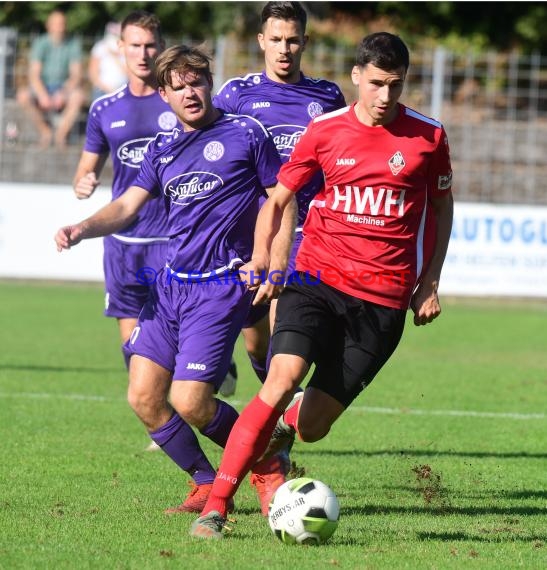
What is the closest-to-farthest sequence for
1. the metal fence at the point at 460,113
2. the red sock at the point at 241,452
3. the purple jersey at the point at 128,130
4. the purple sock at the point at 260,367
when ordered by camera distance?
1. the red sock at the point at 241,452
2. the purple sock at the point at 260,367
3. the purple jersey at the point at 128,130
4. the metal fence at the point at 460,113

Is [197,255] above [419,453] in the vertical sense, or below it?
above

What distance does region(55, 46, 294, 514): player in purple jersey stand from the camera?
6105 millimetres

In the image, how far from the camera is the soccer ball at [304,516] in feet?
17.9

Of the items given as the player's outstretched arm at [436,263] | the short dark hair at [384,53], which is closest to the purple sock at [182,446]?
the player's outstretched arm at [436,263]

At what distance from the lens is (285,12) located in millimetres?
7199

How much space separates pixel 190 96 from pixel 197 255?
2.65 ft

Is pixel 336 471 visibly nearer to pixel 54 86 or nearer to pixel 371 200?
pixel 371 200

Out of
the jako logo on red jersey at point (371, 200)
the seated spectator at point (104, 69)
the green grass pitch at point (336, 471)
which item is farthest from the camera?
the seated spectator at point (104, 69)

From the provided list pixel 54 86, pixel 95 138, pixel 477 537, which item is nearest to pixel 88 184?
pixel 95 138

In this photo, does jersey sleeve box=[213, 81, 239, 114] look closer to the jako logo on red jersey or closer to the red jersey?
the red jersey

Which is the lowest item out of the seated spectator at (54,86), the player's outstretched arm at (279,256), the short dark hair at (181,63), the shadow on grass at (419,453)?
the seated spectator at (54,86)

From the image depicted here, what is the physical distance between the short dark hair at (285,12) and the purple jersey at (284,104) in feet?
1.19

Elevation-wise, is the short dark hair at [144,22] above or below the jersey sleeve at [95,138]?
above

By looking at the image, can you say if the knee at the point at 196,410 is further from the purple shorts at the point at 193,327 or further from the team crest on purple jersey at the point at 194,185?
the team crest on purple jersey at the point at 194,185
